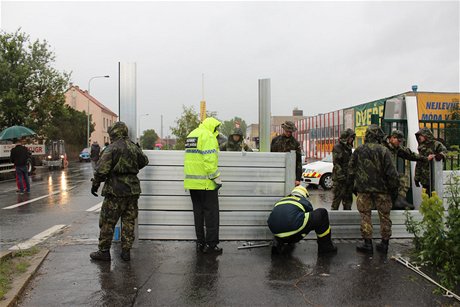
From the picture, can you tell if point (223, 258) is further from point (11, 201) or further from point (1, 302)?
point (11, 201)

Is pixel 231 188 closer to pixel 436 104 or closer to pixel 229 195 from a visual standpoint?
pixel 229 195

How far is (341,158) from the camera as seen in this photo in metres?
7.38

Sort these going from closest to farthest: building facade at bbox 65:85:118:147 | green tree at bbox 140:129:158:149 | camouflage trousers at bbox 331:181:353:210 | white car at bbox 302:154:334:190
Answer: camouflage trousers at bbox 331:181:353:210
white car at bbox 302:154:334:190
building facade at bbox 65:85:118:147
green tree at bbox 140:129:158:149

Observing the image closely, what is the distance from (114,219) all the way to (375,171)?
3453 mm

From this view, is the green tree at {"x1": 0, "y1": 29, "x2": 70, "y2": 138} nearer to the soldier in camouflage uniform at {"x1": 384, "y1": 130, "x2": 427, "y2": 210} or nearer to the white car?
the white car

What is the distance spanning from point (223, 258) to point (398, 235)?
2.84m

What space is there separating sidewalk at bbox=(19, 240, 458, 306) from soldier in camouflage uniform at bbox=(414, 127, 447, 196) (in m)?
1.57

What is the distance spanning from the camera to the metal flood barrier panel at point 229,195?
5.97 metres

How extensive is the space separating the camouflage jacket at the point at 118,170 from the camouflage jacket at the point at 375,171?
2986 millimetres

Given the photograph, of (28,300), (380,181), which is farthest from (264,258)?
(28,300)

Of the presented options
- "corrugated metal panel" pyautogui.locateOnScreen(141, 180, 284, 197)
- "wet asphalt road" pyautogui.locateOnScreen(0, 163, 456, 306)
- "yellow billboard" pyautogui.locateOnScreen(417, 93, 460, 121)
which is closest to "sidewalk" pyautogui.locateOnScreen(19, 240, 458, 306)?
"wet asphalt road" pyautogui.locateOnScreen(0, 163, 456, 306)

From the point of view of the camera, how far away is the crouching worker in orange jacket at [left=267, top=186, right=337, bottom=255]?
16.8 ft

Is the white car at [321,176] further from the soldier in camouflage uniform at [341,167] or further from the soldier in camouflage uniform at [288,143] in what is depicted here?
the soldier in camouflage uniform at [288,143]

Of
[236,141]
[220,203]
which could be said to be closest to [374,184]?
[220,203]
